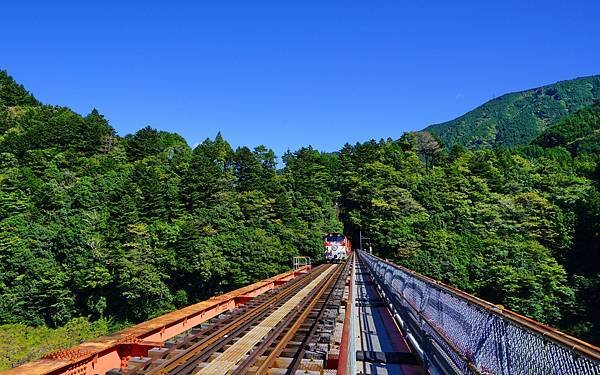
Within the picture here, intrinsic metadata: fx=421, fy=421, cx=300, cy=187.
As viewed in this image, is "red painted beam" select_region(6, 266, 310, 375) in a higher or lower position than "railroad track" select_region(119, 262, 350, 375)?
higher

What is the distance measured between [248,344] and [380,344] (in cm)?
257

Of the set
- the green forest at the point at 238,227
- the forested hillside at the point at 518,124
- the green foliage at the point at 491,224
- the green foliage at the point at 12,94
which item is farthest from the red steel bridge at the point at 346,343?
the forested hillside at the point at 518,124

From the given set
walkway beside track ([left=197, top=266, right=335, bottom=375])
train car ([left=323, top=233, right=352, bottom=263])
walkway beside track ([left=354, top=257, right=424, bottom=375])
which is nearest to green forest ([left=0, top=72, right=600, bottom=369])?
train car ([left=323, top=233, right=352, bottom=263])

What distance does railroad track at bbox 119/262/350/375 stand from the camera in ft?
17.8

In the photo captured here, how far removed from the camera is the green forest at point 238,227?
143 ft

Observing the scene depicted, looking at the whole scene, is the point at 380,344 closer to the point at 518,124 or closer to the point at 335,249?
the point at 335,249

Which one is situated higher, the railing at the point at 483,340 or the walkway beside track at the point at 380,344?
the railing at the point at 483,340

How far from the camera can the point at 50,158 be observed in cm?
6234

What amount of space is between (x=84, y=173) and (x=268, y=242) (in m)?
31.5

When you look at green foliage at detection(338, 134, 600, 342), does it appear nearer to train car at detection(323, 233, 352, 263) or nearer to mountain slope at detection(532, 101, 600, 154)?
train car at detection(323, 233, 352, 263)

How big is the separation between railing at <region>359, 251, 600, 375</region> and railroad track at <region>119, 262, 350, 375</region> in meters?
1.60

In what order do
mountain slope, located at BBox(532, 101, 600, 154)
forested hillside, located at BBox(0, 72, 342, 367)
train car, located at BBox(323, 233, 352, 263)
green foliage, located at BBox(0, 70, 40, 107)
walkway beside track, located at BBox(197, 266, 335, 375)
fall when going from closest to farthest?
walkway beside track, located at BBox(197, 266, 335, 375) → train car, located at BBox(323, 233, 352, 263) → forested hillside, located at BBox(0, 72, 342, 367) → green foliage, located at BBox(0, 70, 40, 107) → mountain slope, located at BBox(532, 101, 600, 154)

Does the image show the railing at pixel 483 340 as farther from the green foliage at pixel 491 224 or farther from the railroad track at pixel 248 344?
the green foliage at pixel 491 224

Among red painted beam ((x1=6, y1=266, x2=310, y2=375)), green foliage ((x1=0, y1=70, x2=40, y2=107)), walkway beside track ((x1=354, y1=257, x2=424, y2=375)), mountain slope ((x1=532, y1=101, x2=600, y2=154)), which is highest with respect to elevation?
green foliage ((x1=0, y1=70, x2=40, y2=107))
